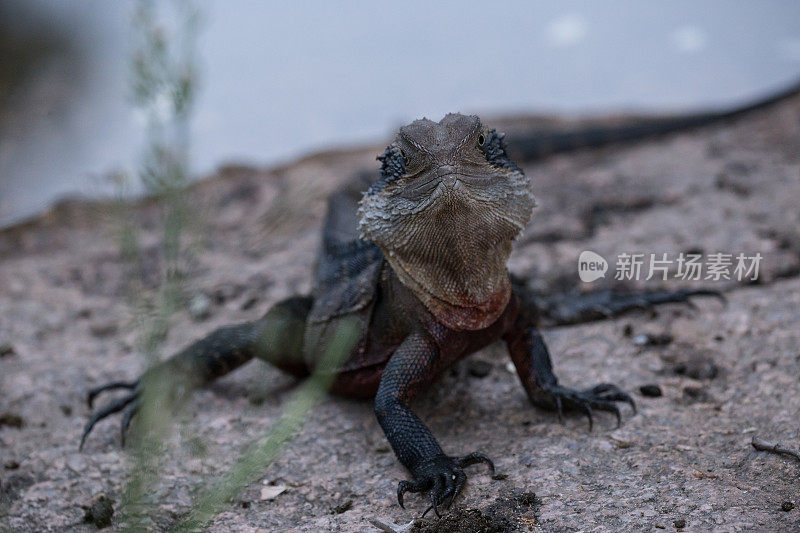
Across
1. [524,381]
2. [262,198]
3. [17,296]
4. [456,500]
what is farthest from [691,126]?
[17,296]

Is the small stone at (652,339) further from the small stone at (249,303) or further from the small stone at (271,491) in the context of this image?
the small stone at (249,303)

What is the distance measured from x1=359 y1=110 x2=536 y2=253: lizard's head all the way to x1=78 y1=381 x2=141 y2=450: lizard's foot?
1.83 meters

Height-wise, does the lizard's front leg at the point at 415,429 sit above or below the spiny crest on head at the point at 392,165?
below

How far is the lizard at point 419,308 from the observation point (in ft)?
9.02

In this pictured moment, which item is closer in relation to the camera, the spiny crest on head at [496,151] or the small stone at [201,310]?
the spiny crest on head at [496,151]

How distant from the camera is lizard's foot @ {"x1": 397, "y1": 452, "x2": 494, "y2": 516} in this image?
2.64 meters

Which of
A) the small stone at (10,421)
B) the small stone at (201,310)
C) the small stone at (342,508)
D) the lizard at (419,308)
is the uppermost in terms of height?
the lizard at (419,308)

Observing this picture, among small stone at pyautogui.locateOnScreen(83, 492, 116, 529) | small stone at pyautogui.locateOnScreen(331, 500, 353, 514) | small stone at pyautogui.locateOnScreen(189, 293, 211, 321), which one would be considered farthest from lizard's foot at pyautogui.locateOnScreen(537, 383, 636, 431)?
small stone at pyautogui.locateOnScreen(189, 293, 211, 321)

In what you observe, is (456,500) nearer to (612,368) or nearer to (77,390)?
(612,368)

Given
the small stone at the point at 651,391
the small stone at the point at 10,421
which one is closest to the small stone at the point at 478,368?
the small stone at the point at 651,391

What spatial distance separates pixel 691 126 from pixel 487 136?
5871 mm

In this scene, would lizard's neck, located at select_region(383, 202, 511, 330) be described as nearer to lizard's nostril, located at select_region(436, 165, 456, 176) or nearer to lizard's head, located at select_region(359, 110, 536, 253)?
lizard's head, located at select_region(359, 110, 536, 253)

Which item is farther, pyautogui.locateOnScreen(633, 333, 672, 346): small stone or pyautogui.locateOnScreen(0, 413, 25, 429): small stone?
pyautogui.locateOnScreen(633, 333, 672, 346): small stone

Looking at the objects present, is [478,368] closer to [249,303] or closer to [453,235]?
[453,235]
